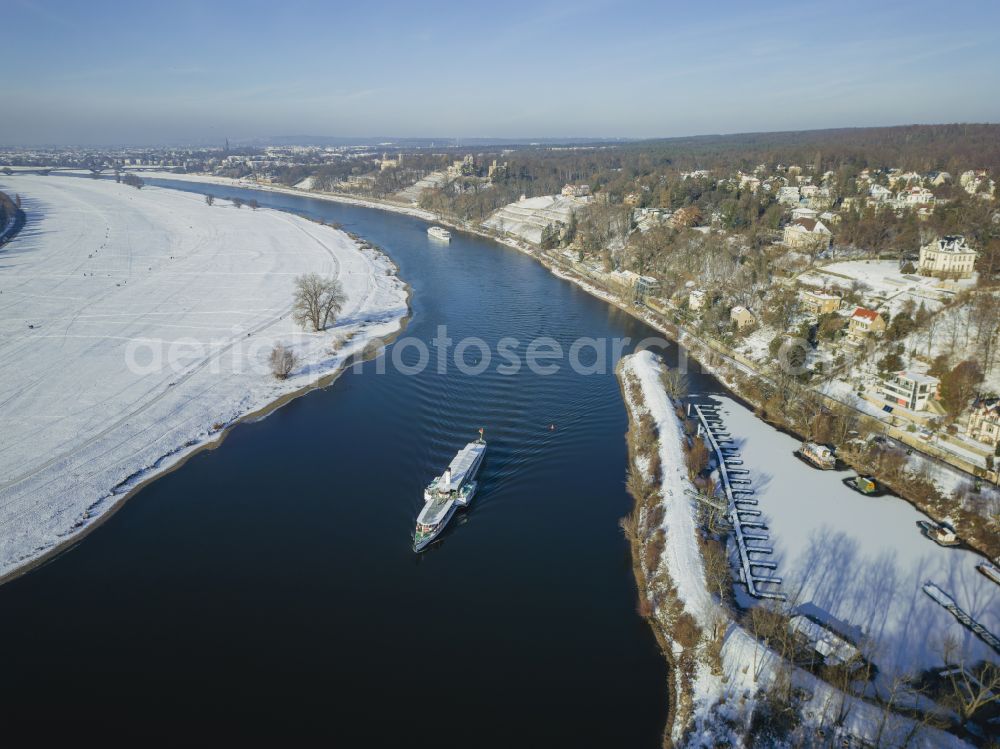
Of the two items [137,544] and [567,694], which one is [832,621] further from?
[137,544]

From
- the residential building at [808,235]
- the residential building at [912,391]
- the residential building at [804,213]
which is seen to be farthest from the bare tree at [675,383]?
the residential building at [804,213]

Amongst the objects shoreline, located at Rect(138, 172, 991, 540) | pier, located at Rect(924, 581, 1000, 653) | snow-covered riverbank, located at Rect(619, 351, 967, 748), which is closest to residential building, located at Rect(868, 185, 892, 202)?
shoreline, located at Rect(138, 172, 991, 540)

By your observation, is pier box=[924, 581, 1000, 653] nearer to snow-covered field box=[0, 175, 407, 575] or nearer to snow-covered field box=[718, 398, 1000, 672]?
snow-covered field box=[718, 398, 1000, 672]

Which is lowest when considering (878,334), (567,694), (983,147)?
(567,694)

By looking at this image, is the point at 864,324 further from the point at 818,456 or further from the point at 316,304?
the point at 316,304

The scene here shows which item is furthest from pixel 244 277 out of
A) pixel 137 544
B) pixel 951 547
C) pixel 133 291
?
pixel 951 547

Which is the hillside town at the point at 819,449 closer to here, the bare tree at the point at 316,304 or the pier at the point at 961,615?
the pier at the point at 961,615
